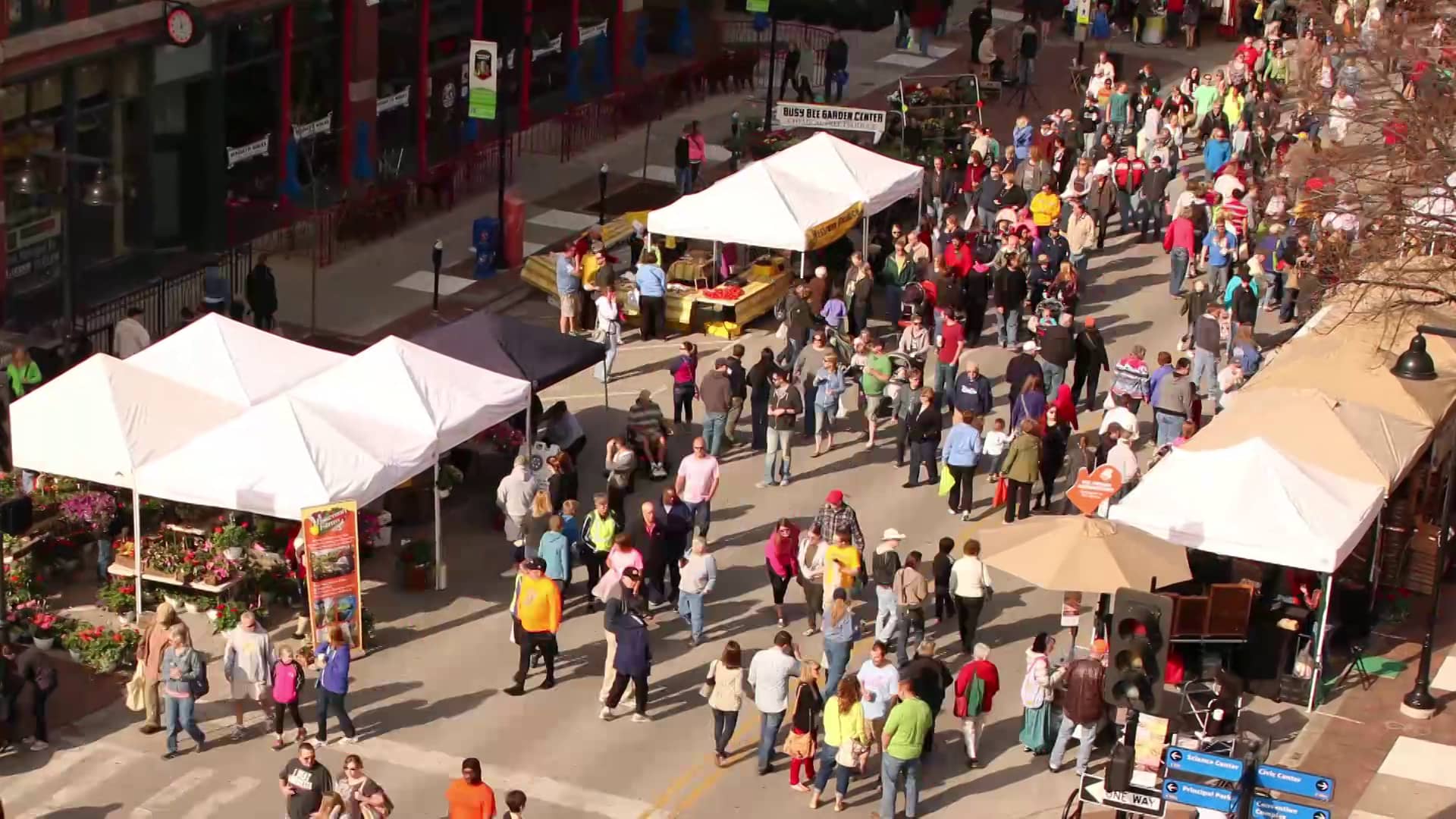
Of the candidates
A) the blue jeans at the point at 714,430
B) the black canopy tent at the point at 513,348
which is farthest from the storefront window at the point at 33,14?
the blue jeans at the point at 714,430

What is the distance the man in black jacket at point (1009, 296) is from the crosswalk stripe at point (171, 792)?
51.0 feet

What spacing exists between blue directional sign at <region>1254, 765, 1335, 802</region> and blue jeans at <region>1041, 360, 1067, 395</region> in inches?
529

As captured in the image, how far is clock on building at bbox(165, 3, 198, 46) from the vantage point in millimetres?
33625

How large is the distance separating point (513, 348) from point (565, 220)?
42.2ft

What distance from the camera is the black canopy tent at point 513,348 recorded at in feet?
90.4

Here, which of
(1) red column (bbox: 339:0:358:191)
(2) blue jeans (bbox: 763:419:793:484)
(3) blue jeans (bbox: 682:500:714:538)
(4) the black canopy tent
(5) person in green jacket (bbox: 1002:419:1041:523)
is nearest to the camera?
(3) blue jeans (bbox: 682:500:714:538)

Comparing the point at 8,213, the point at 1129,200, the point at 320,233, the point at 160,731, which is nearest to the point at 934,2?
the point at 1129,200

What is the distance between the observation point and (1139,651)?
648 inches

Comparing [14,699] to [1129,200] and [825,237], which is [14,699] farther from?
[1129,200]

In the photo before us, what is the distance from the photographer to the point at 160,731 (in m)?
22.2

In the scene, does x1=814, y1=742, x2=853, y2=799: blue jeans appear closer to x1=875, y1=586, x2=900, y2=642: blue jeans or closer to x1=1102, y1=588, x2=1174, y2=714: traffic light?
x1=875, y1=586, x2=900, y2=642: blue jeans

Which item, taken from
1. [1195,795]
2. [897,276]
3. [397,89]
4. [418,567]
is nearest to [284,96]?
[397,89]

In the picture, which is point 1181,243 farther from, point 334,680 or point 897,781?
point 334,680

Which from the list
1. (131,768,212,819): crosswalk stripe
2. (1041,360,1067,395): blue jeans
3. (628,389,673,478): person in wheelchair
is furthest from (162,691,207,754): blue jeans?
(1041,360,1067,395): blue jeans
